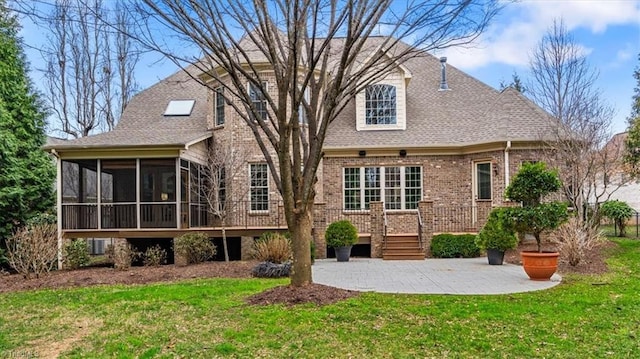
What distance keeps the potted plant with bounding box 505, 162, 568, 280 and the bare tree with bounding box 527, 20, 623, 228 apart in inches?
181

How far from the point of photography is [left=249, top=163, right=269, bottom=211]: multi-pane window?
16.2 m

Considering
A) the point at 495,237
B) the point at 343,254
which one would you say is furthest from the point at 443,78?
the point at 343,254

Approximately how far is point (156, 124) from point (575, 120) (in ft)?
50.2

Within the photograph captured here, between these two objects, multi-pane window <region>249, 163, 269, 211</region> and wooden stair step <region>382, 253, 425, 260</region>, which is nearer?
wooden stair step <region>382, 253, 425, 260</region>

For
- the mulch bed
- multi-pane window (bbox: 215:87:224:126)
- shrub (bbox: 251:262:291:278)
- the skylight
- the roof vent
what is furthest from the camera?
the roof vent

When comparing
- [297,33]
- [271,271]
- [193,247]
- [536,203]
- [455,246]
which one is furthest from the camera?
[455,246]

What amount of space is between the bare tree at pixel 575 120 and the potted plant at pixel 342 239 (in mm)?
6667

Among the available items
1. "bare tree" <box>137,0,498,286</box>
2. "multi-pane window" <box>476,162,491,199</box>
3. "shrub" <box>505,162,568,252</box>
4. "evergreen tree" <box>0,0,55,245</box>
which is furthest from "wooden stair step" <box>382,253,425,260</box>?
"evergreen tree" <box>0,0,55,245</box>

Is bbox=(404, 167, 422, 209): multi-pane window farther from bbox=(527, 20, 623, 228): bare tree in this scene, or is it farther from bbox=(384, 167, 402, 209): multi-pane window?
bbox=(527, 20, 623, 228): bare tree

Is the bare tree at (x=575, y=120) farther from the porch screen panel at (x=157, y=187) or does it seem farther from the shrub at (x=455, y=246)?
the porch screen panel at (x=157, y=187)

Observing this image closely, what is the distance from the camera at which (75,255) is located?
532 inches

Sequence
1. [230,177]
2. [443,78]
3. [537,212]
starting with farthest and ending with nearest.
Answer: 1. [443,78]
2. [230,177]
3. [537,212]

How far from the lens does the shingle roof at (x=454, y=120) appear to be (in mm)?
15844

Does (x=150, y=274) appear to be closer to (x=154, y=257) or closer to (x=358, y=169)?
(x=154, y=257)
